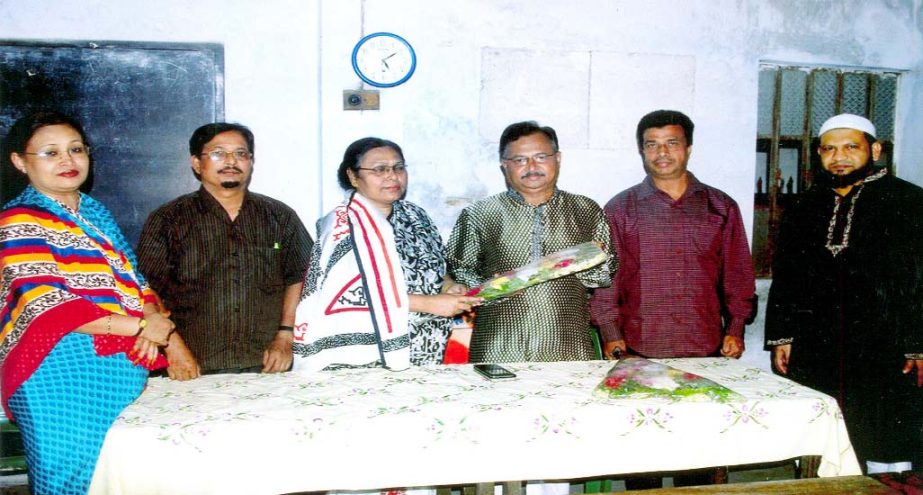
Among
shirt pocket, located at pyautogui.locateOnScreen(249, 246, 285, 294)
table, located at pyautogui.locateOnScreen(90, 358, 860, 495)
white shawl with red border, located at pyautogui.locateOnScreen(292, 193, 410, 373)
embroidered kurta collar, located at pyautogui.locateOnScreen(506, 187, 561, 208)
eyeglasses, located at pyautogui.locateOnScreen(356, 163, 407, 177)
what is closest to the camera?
table, located at pyautogui.locateOnScreen(90, 358, 860, 495)

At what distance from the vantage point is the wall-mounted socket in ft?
13.1

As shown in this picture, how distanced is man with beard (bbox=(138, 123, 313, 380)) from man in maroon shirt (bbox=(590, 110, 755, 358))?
1.71m

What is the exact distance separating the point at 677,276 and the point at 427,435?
186 centimetres

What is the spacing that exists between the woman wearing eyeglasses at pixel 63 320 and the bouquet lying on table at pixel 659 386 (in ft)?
5.43

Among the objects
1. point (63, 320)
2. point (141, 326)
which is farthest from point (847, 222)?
point (63, 320)

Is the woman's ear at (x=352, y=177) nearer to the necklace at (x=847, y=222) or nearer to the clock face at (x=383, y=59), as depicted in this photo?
the clock face at (x=383, y=59)

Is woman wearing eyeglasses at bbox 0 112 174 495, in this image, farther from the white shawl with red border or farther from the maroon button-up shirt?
the maroon button-up shirt

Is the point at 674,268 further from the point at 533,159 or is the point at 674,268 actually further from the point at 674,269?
the point at 533,159

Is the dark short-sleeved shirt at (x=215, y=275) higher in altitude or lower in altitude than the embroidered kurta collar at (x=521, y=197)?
lower

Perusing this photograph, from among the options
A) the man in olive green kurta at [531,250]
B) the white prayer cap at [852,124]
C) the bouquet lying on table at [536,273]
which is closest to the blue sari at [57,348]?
the bouquet lying on table at [536,273]

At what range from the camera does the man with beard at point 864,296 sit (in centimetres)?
308

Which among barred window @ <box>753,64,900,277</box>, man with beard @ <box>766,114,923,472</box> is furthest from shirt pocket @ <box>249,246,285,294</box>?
barred window @ <box>753,64,900,277</box>

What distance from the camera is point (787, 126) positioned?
185 inches

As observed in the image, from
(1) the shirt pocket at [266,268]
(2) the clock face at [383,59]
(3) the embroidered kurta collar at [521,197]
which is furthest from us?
(2) the clock face at [383,59]
